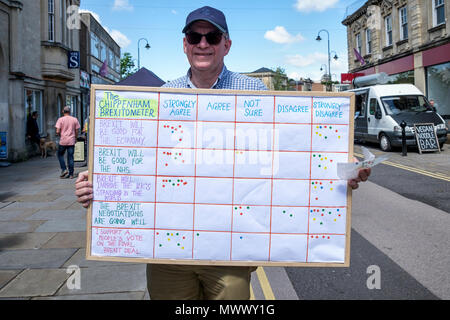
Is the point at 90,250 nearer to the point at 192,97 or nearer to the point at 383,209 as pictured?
the point at 192,97

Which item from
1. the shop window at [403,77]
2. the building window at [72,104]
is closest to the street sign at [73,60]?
the building window at [72,104]

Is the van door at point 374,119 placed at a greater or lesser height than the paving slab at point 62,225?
greater

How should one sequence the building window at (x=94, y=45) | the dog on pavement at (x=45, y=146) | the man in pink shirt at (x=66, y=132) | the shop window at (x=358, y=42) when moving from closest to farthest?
the man in pink shirt at (x=66, y=132) < the dog on pavement at (x=45, y=146) < the building window at (x=94, y=45) < the shop window at (x=358, y=42)

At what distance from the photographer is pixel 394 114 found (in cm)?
1559

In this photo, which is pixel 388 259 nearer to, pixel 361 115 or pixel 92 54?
pixel 361 115

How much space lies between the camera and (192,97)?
6.99 feet

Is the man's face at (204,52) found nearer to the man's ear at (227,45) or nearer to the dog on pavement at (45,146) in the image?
the man's ear at (227,45)

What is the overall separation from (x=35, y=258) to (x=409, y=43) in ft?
84.9

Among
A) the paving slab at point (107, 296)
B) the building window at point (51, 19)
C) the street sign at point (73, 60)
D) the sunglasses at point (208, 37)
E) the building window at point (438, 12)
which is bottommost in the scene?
the paving slab at point (107, 296)

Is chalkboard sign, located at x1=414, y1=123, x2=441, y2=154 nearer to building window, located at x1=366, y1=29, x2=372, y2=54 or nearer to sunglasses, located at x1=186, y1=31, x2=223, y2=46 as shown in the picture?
sunglasses, located at x1=186, y1=31, x2=223, y2=46

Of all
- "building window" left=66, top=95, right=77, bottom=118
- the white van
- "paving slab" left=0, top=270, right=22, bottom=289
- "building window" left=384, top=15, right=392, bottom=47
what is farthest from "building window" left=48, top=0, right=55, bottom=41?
"building window" left=384, top=15, right=392, bottom=47

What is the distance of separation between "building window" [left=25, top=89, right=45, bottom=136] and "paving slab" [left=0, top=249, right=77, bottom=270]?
546 inches

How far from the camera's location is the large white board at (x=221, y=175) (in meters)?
2.09

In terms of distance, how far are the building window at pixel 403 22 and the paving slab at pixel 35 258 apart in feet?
87.0
